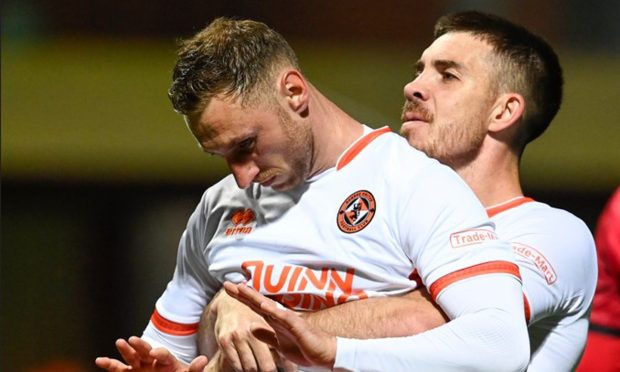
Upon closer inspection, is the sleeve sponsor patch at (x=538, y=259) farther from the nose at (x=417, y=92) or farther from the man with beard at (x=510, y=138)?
the nose at (x=417, y=92)

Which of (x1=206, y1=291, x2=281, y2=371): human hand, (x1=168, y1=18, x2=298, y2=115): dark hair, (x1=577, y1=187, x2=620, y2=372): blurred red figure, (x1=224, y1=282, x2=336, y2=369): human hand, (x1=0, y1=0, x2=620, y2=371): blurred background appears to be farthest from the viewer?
(x1=0, y1=0, x2=620, y2=371): blurred background

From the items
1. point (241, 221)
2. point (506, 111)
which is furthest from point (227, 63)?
point (506, 111)

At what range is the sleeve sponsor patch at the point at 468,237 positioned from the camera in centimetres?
264

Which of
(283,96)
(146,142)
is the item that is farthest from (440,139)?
(146,142)

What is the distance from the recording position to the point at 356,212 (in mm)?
2797

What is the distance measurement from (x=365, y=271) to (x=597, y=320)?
167 centimetres

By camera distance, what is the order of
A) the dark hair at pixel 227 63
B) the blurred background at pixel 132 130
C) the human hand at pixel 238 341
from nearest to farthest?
1. the human hand at pixel 238 341
2. the dark hair at pixel 227 63
3. the blurred background at pixel 132 130

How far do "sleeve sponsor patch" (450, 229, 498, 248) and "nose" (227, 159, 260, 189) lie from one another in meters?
0.47

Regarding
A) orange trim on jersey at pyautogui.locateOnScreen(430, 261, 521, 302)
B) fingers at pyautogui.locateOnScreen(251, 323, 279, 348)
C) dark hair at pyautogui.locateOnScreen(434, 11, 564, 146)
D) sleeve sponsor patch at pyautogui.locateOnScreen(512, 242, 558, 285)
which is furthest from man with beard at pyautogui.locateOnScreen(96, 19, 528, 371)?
dark hair at pyautogui.locateOnScreen(434, 11, 564, 146)

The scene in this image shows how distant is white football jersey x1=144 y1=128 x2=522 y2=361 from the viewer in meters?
2.65

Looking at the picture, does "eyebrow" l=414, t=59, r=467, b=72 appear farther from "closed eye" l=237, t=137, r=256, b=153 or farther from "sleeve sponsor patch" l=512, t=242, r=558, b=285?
"closed eye" l=237, t=137, r=256, b=153

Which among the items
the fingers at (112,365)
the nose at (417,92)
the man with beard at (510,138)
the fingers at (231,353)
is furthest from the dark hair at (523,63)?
the fingers at (112,365)

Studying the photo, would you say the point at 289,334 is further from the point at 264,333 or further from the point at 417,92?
the point at 417,92

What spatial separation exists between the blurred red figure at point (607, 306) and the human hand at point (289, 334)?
1.80 meters
